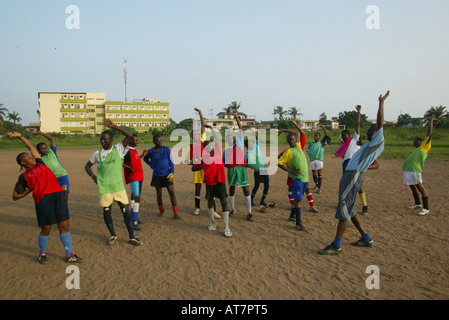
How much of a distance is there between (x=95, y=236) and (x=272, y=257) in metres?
3.97

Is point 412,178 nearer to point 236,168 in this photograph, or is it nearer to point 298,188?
point 298,188

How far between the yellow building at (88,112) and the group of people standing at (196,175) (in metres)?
69.9

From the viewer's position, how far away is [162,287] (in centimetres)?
412

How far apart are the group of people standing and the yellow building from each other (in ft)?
229

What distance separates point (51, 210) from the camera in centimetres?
477

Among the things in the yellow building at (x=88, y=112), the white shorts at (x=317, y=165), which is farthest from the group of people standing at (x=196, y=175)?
the yellow building at (x=88, y=112)

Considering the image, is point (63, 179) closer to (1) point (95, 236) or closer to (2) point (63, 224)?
(1) point (95, 236)

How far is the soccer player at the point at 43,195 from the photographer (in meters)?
4.65

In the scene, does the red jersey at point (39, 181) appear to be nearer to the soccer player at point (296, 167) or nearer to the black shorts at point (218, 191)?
the black shorts at point (218, 191)

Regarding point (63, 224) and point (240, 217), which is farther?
point (240, 217)

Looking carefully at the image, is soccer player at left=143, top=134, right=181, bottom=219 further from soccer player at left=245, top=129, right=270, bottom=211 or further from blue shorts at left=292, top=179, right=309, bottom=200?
blue shorts at left=292, top=179, right=309, bottom=200
